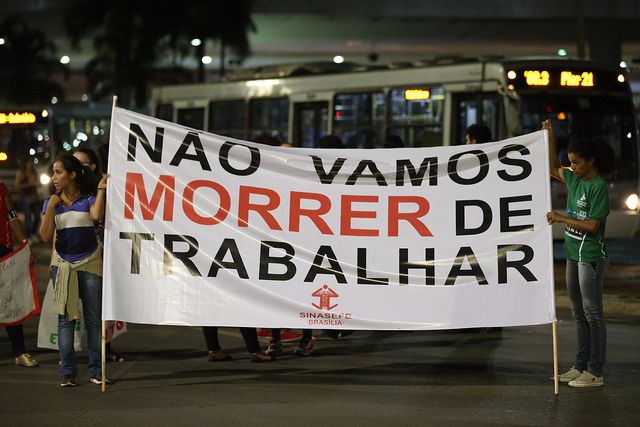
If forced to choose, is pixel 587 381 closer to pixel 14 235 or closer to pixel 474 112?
pixel 14 235

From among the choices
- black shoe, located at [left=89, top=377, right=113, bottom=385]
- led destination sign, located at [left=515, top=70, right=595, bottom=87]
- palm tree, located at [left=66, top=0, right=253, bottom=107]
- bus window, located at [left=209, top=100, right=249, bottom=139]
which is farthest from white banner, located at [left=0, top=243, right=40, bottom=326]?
palm tree, located at [left=66, top=0, right=253, bottom=107]

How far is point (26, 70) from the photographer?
6631 cm

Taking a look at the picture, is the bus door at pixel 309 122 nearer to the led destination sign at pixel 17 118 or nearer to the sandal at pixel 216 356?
the sandal at pixel 216 356

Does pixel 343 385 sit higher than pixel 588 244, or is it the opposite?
pixel 588 244

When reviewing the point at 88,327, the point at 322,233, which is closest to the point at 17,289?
the point at 88,327

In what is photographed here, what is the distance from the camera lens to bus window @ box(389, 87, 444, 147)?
17906 millimetres

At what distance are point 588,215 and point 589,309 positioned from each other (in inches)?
26.8

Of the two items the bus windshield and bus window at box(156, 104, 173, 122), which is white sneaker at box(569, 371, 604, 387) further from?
bus window at box(156, 104, 173, 122)

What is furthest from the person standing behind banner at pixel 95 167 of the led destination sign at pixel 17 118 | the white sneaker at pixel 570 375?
the led destination sign at pixel 17 118

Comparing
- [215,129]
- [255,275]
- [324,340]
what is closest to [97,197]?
[255,275]

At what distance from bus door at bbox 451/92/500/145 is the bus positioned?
0.01 metres

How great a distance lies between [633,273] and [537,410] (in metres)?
9.48

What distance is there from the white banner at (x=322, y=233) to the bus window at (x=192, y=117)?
47.1 feet

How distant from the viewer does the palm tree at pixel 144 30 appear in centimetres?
4731
